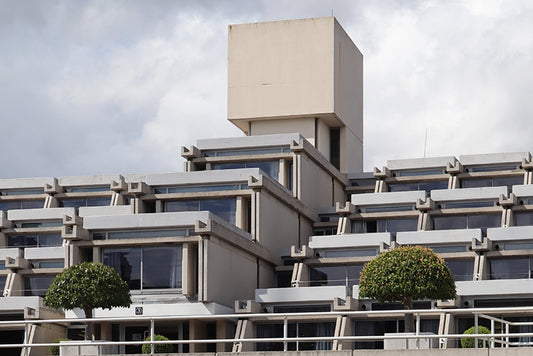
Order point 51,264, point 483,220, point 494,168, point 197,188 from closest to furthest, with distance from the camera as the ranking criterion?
1. point 197,188
2. point 51,264
3. point 483,220
4. point 494,168

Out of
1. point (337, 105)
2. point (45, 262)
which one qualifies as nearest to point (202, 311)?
point (45, 262)

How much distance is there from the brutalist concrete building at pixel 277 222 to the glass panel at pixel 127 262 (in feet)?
0.25

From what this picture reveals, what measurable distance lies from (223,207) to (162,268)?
9.14 metres

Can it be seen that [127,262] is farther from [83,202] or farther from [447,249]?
[83,202]

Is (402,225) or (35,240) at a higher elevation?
(402,225)

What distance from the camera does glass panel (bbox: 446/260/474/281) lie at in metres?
66.1

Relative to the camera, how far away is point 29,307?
6400 centimetres

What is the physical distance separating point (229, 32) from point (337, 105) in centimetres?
956

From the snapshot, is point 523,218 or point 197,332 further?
point 523,218

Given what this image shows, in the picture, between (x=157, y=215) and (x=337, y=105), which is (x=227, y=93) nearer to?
(x=337, y=105)

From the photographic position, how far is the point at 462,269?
66.4 metres

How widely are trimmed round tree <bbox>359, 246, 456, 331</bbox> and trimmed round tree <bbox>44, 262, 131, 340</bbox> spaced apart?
32.3 ft

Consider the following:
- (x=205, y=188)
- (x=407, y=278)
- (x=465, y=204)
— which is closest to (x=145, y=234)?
(x=205, y=188)

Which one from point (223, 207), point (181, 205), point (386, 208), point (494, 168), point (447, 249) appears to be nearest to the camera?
point (447, 249)
